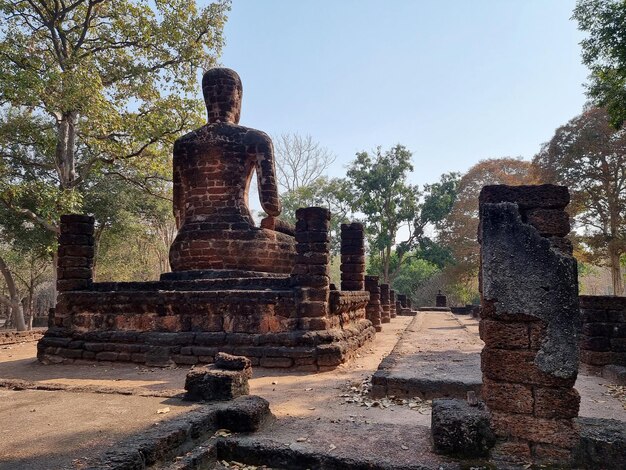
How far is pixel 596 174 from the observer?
21375mm

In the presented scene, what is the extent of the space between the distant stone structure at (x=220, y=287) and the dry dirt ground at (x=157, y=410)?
49cm

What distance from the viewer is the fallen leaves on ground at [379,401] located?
4.69m

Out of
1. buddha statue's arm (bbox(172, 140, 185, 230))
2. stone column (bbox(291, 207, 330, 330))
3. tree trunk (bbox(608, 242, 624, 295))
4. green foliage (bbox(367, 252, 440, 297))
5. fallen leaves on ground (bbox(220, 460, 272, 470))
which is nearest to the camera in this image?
fallen leaves on ground (bbox(220, 460, 272, 470))

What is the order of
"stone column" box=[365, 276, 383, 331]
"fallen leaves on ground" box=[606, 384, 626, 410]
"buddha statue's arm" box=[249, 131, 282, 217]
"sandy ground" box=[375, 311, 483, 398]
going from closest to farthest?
"sandy ground" box=[375, 311, 483, 398] → "fallen leaves on ground" box=[606, 384, 626, 410] → "buddha statue's arm" box=[249, 131, 282, 217] → "stone column" box=[365, 276, 383, 331]

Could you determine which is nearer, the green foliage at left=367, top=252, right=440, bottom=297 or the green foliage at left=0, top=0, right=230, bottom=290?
the green foliage at left=0, top=0, right=230, bottom=290

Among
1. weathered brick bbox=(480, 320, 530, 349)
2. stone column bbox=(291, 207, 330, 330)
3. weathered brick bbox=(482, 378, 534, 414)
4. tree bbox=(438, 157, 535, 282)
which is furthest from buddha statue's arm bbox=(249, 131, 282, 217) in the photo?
tree bbox=(438, 157, 535, 282)

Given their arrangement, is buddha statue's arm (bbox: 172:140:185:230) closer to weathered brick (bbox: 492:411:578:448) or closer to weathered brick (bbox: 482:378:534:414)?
weathered brick (bbox: 482:378:534:414)

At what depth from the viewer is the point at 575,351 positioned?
3.05 m

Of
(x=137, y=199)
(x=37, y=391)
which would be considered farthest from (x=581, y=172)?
(x=37, y=391)

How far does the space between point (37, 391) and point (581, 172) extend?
23.7 metres

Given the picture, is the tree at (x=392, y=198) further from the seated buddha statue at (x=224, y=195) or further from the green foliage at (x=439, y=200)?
the seated buddha statue at (x=224, y=195)

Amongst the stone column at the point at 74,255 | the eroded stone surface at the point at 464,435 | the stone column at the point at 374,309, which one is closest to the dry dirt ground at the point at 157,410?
the eroded stone surface at the point at 464,435

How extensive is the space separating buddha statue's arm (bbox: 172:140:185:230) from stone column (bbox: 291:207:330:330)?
3.20m

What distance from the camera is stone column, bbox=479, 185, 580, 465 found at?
306cm
